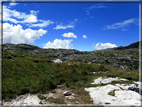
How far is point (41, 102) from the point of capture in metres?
7.57

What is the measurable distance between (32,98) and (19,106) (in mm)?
1353

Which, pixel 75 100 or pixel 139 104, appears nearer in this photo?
pixel 139 104

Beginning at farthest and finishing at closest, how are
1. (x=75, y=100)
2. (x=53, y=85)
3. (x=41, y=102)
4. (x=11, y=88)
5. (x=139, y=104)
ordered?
1. (x=53, y=85)
2. (x=11, y=88)
3. (x=75, y=100)
4. (x=41, y=102)
5. (x=139, y=104)

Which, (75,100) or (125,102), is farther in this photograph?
(75,100)

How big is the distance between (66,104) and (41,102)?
204 centimetres

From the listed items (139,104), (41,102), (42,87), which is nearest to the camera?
(139,104)

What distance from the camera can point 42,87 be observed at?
10.1m

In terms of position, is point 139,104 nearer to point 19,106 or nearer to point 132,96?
point 132,96

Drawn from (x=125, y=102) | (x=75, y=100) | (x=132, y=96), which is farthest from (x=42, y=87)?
(x=132, y=96)

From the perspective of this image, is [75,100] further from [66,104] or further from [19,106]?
[19,106]

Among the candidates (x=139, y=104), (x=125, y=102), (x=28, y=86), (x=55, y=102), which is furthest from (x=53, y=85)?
(x=139, y=104)

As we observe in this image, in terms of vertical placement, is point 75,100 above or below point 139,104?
below

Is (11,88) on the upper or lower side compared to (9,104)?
upper

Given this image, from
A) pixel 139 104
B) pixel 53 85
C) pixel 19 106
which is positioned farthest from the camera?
pixel 53 85
